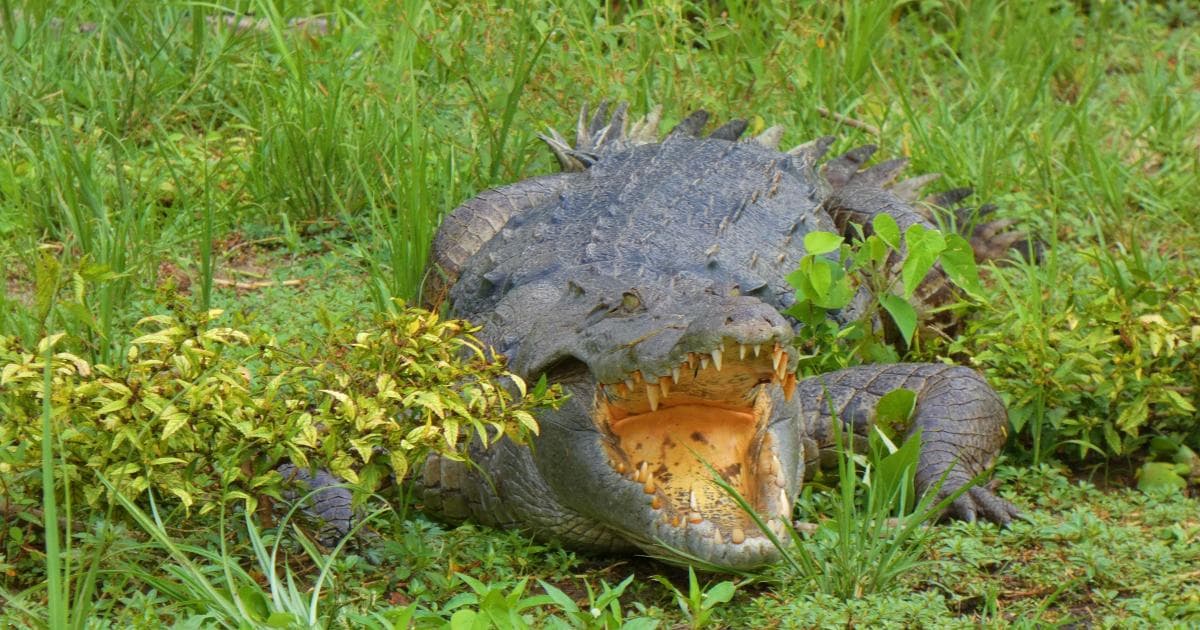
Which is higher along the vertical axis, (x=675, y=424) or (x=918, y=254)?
(x=918, y=254)

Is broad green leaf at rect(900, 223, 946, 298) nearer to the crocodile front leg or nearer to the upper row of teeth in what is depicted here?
the crocodile front leg

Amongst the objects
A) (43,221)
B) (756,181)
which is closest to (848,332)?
(756,181)

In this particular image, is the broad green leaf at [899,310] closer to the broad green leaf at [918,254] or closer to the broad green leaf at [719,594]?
the broad green leaf at [918,254]

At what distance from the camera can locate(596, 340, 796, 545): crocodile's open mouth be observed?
3412mm

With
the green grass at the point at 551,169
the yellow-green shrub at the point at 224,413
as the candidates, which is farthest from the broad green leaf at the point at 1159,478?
the yellow-green shrub at the point at 224,413

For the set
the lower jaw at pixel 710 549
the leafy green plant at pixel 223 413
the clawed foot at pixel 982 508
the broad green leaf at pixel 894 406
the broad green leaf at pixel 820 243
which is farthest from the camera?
the broad green leaf at pixel 894 406

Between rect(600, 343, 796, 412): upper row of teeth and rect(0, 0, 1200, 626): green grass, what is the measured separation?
49cm

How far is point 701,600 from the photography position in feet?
10.8

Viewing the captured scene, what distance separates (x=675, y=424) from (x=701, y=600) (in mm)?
511

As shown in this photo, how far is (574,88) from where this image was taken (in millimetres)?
5938

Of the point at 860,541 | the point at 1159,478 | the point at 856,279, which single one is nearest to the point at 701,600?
the point at 860,541

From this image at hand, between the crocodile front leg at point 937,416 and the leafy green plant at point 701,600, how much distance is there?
2.76 feet

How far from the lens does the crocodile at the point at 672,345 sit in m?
3.46

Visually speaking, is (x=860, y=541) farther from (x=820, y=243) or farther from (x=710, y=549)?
(x=820, y=243)
